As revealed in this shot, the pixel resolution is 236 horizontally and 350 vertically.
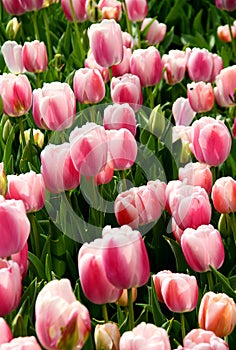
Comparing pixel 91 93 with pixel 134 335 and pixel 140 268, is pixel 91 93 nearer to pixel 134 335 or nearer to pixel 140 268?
pixel 140 268

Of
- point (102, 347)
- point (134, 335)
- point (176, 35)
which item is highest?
point (134, 335)

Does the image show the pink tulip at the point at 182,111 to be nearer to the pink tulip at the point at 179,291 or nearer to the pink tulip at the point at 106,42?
the pink tulip at the point at 106,42

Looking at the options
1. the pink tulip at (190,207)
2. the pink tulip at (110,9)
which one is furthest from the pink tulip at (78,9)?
the pink tulip at (190,207)

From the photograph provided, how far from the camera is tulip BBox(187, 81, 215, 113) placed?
2.21 m

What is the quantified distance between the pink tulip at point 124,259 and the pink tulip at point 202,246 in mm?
179

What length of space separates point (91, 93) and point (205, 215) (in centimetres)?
65

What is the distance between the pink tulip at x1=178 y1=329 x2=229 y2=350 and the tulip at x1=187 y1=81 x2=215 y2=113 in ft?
3.53

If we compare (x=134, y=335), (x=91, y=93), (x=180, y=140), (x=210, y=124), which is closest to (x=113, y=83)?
(x=91, y=93)

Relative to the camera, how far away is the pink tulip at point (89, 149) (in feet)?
5.17

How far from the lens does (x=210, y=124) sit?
1.72m

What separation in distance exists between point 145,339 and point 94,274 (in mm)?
165

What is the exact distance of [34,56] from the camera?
239 centimetres

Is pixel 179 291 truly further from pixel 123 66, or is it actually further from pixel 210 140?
pixel 123 66

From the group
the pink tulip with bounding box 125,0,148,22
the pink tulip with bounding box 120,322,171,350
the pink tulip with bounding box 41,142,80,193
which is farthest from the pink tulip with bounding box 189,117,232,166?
the pink tulip with bounding box 125,0,148,22
